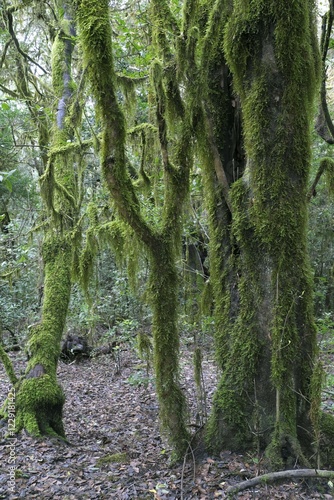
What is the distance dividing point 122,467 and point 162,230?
2.67 metres

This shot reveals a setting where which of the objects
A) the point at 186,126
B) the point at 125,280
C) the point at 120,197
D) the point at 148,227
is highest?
the point at 186,126

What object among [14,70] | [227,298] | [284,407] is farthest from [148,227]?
[14,70]

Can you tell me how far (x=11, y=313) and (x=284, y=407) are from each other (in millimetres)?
11690

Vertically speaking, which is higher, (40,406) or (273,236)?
(273,236)

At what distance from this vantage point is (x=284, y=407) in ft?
12.4

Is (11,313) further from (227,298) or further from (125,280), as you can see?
A: (227,298)

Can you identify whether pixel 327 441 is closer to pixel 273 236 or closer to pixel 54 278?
pixel 273 236

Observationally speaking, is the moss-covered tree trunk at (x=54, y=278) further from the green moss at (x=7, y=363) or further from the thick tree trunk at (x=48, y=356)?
the green moss at (x=7, y=363)

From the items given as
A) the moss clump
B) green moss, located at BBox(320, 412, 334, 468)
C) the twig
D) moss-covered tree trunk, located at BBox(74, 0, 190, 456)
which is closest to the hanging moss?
green moss, located at BBox(320, 412, 334, 468)

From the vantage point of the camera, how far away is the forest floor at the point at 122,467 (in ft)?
12.0

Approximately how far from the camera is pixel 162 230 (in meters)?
4.22

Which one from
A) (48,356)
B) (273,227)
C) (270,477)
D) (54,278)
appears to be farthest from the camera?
(54,278)

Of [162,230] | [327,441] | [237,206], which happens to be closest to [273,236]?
[237,206]

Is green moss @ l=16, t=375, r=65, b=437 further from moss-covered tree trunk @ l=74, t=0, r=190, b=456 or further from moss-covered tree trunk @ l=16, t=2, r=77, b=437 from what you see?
moss-covered tree trunk @ l=74, t=0, r=190, b=456
